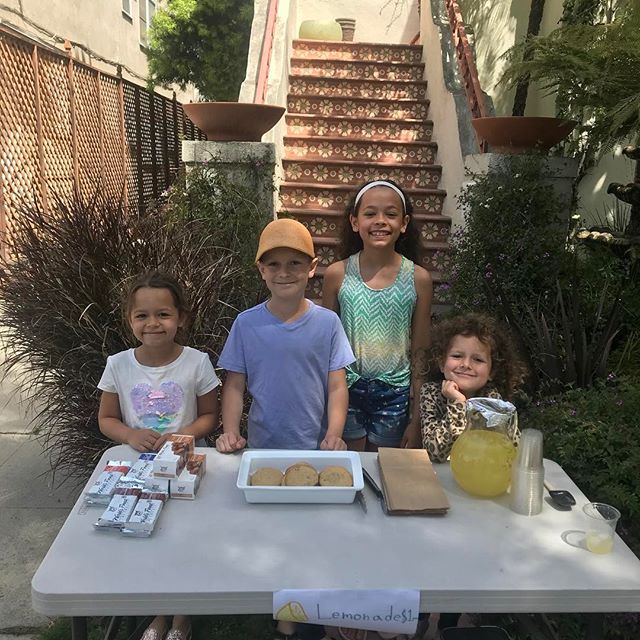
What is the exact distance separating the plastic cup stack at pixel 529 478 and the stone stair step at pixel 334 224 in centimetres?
436

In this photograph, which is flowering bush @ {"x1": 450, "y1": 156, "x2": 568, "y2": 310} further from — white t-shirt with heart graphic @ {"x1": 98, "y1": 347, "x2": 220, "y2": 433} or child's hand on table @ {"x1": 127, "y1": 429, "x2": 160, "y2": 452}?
child's hand on table @ {"x1": 127, "y1": 429, "x2": 160, "y2": 452}

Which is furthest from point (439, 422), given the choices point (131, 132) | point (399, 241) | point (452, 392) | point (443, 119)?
point (131, 132)

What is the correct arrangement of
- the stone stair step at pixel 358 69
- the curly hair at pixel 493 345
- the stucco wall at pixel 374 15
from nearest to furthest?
the curly hair at pixel 493 345
the stone stair step at pixel 358 69
the stucco wall at pixel 374 15

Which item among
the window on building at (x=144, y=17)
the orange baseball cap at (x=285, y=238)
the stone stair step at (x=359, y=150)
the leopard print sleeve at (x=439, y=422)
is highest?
the window on building at (x=144, y=17)

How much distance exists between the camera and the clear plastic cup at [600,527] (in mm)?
1395

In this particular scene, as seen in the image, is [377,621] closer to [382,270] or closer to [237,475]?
[237,475]

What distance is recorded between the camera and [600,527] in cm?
144

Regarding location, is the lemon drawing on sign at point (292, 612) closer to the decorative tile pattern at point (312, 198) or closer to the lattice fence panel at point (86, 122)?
the decorative tile pattern at point (312, 198)

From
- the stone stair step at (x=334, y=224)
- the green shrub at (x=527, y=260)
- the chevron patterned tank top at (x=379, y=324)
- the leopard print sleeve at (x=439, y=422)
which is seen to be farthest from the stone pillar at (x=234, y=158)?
the leopard print sleeve at (x=439, y=422)

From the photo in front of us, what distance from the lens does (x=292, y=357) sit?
2076mm

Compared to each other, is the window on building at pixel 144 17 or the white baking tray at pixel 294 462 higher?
the window on building at pixel 144 17

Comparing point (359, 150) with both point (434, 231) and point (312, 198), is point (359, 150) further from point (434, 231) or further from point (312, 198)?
point (434, 231)

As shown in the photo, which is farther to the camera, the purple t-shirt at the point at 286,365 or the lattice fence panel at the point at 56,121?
the lattice fence panel at the point at 56,121

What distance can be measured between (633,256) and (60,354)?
12.1 ft
